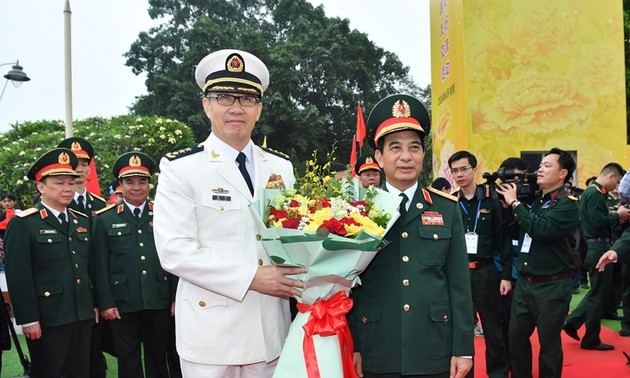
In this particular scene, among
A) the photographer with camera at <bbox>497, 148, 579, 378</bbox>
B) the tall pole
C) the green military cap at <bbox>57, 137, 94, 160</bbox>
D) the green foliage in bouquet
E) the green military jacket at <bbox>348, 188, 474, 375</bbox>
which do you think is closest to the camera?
the green military jacket at <bbox>348, 188, 474, 375</bbox>

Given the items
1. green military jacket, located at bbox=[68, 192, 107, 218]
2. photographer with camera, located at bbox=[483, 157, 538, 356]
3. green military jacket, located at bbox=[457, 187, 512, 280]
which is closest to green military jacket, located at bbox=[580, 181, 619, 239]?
photographer with camera, located at bbox=[483, 157, 538, 356]

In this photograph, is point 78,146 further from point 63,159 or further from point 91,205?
point 63,159

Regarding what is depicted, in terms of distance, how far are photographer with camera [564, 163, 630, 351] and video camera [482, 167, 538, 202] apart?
1.69 m

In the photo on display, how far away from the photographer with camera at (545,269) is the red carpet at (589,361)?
2.39ft

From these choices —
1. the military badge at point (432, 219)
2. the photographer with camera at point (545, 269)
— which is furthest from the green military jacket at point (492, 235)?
the military badge at point (432, 219)

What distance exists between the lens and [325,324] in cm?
206

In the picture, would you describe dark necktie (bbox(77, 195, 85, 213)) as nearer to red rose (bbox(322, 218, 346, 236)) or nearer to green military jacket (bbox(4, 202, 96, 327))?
green military jacket (bbox(4, 202, 96, 327))

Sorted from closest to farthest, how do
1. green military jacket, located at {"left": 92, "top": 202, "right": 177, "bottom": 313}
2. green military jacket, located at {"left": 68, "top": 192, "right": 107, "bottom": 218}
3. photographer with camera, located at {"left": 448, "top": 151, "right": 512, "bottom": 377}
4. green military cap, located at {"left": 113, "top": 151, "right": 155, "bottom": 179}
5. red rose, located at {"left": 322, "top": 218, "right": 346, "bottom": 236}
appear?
red rose, located at {"left": 322, "top": 218, "right": 346, "bottom": 236}, green military jacket, located at {"left": 92, "top": 202, "right": 177, "bottom": 313}, green military cap, located at {"left": 113, "top": 151, "right": 155, "bottom": 179}, photographer with camera, located at {"left": 448, "top": 151, "right": 512, "bottom": 377}, green military jacket, located at {"left": 68, "top": 192, "right": 107, "bottom": 218}

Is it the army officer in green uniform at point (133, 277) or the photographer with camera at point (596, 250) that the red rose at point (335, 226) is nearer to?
the army officer in green uniform at point (133, 277)

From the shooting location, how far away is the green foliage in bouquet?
13390mm

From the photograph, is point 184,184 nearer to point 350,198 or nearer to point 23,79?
point 350,198

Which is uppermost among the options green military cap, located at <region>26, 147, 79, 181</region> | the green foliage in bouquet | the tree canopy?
the tree canopy

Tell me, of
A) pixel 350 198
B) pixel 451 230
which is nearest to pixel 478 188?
pixel 451 230

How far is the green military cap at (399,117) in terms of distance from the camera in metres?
2.41
